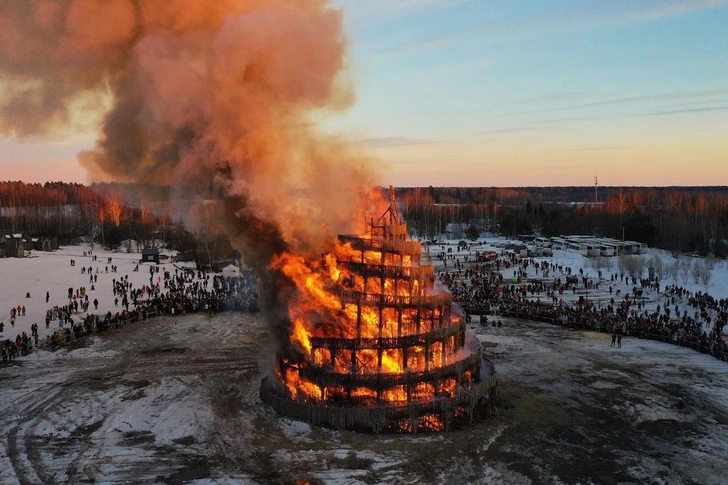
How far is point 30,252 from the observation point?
9831 centimetres

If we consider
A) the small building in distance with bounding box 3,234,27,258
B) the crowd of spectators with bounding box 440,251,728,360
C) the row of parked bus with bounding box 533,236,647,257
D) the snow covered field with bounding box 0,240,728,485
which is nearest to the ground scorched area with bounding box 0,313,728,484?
the snow covered field with bounding box 0,240,728,485

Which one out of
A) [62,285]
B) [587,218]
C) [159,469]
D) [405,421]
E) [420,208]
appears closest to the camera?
[159,469]

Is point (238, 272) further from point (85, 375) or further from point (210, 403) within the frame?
point (210, 403)

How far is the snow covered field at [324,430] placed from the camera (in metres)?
Answer: 24.6

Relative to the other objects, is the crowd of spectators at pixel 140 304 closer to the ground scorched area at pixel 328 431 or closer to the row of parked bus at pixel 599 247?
the ground scorched area at pixel 328 431

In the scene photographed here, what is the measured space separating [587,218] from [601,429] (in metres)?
132

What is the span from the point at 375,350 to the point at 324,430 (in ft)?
15.9

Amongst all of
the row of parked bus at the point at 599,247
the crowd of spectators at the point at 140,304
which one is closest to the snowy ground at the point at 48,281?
the crowd of spectators at the point at 140,304

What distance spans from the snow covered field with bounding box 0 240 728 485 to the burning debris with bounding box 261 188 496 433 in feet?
3.80

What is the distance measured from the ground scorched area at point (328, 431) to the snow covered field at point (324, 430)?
87mm

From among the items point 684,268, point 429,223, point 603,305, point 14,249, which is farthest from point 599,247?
point 14,249

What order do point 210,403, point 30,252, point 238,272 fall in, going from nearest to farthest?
point 210,403 < point 238,272 < point 30,252

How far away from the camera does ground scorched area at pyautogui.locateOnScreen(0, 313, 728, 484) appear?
2453 cm

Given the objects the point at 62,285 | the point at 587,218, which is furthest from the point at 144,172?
the point at 587,218
